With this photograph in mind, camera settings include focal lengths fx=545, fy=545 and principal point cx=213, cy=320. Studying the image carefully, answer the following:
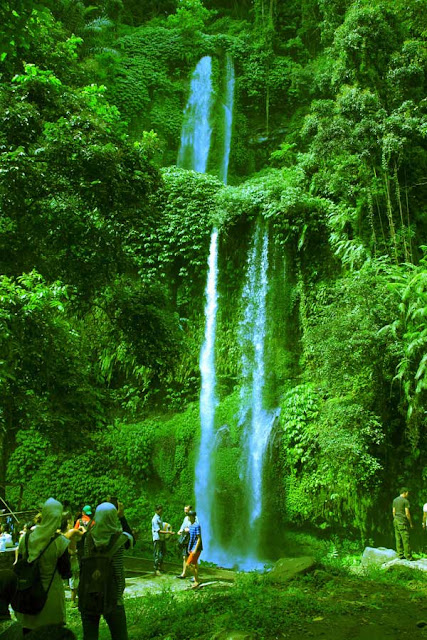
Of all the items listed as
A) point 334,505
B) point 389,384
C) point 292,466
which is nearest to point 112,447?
point 292,466

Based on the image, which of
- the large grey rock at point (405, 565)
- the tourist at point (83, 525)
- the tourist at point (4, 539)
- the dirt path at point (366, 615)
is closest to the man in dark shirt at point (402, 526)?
the large grey rock at point (405, 565)

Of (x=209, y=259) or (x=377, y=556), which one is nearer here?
(x=377, y=556)

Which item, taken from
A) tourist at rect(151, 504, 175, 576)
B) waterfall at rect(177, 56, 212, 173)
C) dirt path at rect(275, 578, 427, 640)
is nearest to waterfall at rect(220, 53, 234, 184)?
waterfall at rect(177, 56, 212, 173)

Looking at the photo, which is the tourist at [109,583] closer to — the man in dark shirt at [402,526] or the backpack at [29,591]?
the backpack at [29,591]

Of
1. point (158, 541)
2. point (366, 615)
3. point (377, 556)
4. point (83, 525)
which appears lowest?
point (366, 615)

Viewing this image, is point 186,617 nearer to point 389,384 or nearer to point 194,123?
point 389,384

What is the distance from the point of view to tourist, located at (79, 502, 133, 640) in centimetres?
394

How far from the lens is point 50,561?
3717 millimetres

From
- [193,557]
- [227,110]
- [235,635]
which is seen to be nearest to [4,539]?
[193,557]

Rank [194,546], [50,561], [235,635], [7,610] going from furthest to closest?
[194,546] → [235,635] → [50,561] → [7,610]

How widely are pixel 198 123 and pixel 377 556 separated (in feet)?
60.1

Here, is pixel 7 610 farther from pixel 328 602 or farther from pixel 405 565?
pixel 405 565

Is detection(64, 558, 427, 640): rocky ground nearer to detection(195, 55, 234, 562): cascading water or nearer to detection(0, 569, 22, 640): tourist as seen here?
detection(0, 569, 22, 640): tourist

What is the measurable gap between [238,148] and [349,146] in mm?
10120
